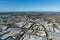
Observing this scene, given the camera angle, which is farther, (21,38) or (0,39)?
(21,38)

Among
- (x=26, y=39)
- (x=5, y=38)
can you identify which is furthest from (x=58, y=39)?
(x=5, y=38)

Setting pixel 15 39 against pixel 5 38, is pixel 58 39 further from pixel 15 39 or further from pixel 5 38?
pixel 5 38

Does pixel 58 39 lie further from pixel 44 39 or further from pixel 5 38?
pixel 5 38

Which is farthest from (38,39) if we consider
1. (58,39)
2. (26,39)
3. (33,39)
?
(58,39)

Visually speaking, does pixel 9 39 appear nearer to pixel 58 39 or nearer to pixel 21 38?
pixel 21 38

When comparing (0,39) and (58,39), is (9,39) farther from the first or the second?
(58,39)

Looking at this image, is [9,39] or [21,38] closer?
[9,39]

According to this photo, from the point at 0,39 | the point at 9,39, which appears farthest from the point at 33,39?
the point at 0,39
